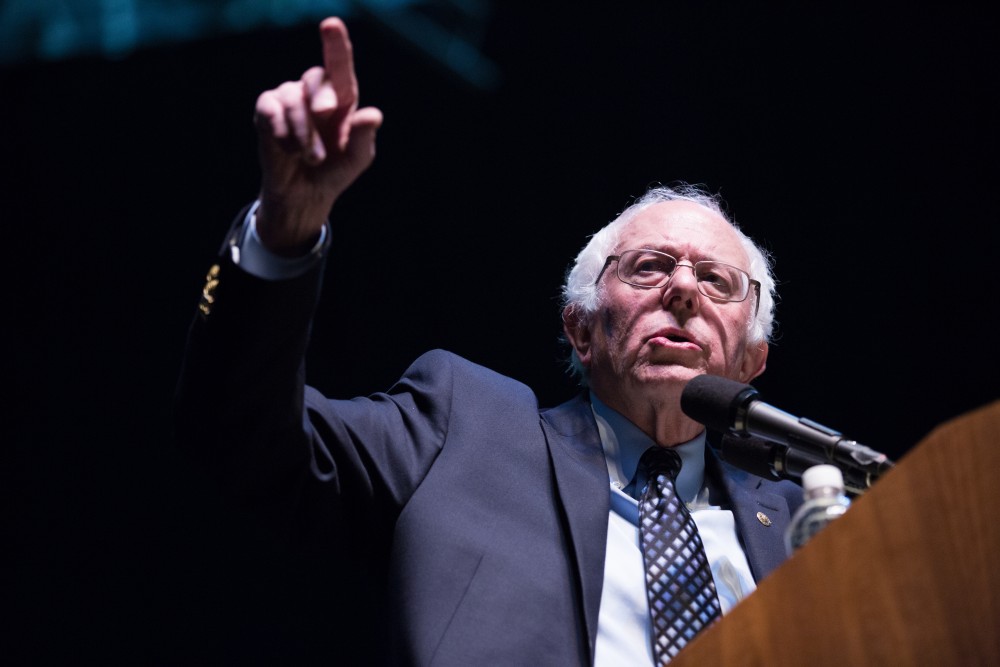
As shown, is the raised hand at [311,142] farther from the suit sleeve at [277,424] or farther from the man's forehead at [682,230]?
the man's forehead at [682,230]

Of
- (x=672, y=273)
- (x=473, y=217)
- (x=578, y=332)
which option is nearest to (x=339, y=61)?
(x=672, y=273)

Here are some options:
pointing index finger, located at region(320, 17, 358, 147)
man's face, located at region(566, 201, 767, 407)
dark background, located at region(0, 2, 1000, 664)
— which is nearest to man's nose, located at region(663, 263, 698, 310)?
man's face, located at region(566, 201, 767, 407)

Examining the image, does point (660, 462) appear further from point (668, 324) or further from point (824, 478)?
point (824, 478)

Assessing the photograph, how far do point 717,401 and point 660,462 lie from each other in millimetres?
556

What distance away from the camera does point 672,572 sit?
1.70 meters

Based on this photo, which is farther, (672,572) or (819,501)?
(672,572)

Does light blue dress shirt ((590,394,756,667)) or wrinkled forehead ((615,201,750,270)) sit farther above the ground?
wrinkled forehead ((615,201,750,270))

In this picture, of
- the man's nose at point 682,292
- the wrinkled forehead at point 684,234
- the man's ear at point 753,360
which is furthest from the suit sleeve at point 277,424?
the man's ear at point 753,360

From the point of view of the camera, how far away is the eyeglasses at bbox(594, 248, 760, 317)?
2.21m

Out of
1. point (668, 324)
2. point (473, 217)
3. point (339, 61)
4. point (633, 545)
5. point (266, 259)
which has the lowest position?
point (633, 545)

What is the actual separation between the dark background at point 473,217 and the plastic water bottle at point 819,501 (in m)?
2.01

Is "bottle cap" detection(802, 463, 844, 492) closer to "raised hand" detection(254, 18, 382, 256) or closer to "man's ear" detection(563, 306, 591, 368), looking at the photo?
"raised hand" detection(254, 18, 382, 256)

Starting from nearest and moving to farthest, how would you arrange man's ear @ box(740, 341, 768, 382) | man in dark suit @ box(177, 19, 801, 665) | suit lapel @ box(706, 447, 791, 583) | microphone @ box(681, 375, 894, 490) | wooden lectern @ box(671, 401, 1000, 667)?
wooden lectern @ box(671, 401, 1000, 667) < microphone @ box(681, 375, 894, 490) < man in dark suit @ box(177, 19, 801, 665) < suit lapel @ box(706, 447, 791, 583) < man's ear @ box(740, 341, 768, 382)

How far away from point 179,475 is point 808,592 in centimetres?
259
